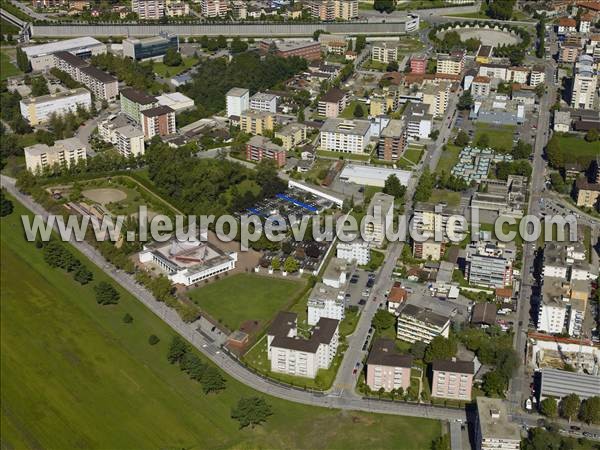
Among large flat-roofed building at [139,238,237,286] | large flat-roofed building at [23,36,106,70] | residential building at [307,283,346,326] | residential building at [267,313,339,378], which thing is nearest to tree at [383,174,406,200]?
large flat-roofed building at [139,238,237,286]

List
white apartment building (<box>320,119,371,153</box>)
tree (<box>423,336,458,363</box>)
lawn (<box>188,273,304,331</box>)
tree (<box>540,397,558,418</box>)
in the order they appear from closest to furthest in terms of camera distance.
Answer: tree (<box>540,397,558,418</box>) < tree (<box>423,336,458,363</box>) < lawn (<box>188,273,304,331</box>) < white apartment building (<box>320,119,371,153</box>)

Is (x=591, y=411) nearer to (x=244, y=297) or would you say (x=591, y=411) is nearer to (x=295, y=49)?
(x=244, y=297)

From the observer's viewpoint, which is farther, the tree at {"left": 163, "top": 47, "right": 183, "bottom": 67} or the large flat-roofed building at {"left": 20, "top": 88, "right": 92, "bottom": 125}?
the tree at {"left": 163, "top": 47, "right": 183, "bottom": 67}

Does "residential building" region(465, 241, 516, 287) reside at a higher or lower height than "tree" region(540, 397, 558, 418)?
higher

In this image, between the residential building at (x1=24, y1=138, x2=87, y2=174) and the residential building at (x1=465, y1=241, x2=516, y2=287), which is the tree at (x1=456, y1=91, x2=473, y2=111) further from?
the residential building at (x1=24, y1=138, x2=87, y2=174)

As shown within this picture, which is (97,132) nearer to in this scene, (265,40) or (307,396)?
(265,40)

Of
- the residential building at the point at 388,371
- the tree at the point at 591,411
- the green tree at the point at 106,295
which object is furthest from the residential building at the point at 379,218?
the tree at the point at 591,411
